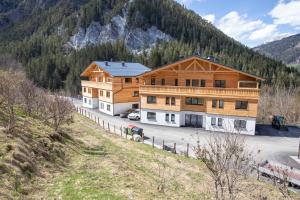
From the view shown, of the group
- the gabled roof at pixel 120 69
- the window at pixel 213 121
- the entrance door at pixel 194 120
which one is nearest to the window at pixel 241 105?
the window at pixel 213 121

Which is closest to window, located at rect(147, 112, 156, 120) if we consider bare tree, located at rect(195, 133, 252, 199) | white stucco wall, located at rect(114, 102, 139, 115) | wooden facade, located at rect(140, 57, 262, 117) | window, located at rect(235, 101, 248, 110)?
wooden facade, located at rect(140, 57, 262, 117)

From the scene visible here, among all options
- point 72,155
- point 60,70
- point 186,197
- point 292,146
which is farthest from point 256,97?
point 60,70

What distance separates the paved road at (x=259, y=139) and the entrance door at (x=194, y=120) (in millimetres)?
1785

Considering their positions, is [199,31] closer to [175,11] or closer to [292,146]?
[175,11]

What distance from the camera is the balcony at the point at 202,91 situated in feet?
110

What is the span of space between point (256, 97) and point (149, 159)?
20.3 m

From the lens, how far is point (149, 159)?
20.0 meters

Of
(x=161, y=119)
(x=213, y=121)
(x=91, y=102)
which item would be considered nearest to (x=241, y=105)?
(x=213, y=121)

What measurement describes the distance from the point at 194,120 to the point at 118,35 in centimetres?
12273

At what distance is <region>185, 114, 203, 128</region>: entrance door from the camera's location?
37125mm

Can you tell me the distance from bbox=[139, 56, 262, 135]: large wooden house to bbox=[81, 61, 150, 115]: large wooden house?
7047mm

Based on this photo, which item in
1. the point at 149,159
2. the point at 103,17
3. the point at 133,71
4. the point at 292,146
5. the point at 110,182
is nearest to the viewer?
the point at 110,182

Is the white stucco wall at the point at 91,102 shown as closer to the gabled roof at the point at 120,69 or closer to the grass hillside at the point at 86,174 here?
the gabled roof at the point at 120,69

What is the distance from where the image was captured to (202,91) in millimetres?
35969
